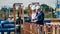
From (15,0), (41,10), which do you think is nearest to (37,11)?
(41,10)

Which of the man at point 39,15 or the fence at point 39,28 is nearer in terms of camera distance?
the fence at point 39,28

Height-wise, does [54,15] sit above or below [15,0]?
below

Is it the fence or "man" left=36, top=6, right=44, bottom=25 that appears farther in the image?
"man" left=36, top=6, right=44, bottom=25

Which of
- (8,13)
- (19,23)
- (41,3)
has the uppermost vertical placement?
(41,3)

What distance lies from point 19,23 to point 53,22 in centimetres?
55

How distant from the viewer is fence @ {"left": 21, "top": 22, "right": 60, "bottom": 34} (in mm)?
2252

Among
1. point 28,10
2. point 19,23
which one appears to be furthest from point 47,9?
point 19,23

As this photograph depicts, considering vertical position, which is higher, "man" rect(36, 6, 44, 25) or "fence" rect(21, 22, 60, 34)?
"man" rect(36, 6, 44, 25)

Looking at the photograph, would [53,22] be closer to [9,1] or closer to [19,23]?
[19,23]

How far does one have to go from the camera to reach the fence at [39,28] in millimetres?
2252

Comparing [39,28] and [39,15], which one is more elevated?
[39,15]

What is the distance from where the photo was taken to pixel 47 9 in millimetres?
2436

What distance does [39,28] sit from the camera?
233cm

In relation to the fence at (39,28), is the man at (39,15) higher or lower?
higher
